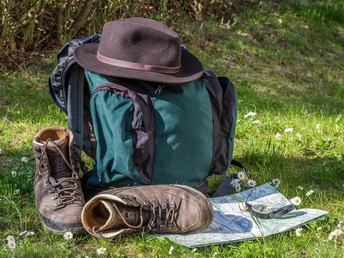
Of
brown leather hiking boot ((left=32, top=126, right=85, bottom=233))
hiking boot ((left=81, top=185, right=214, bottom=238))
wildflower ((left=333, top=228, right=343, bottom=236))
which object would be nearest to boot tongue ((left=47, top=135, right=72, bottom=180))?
brown leather hiking boot ((left=32, top=126, right=85, bottom=233))

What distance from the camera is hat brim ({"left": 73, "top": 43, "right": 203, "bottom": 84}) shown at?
302cm

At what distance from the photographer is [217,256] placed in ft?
9.03

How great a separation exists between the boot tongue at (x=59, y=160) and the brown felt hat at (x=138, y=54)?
405 millimetres

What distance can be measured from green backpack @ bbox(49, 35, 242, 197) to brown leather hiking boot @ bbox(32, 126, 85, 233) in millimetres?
143

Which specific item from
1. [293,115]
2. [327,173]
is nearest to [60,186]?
[327,173]

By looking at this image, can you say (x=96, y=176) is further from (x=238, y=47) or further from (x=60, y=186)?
(x=238, y=47)

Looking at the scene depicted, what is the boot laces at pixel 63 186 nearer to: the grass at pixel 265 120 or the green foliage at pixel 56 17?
the grass at pixel 265 120

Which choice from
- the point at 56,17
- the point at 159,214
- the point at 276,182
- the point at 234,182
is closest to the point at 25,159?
the point at 159,214

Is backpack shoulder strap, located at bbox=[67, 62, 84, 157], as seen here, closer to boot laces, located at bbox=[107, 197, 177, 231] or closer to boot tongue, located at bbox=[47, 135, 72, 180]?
boot tongue, located at bbox=[47, 135, 72, 180]

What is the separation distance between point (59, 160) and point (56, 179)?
0.32 ft

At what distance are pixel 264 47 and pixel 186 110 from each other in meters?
4.59

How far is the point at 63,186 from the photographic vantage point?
305 centimetres

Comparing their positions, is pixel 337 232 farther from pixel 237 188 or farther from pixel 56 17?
pixel 56 17

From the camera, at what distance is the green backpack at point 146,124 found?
3016mm
